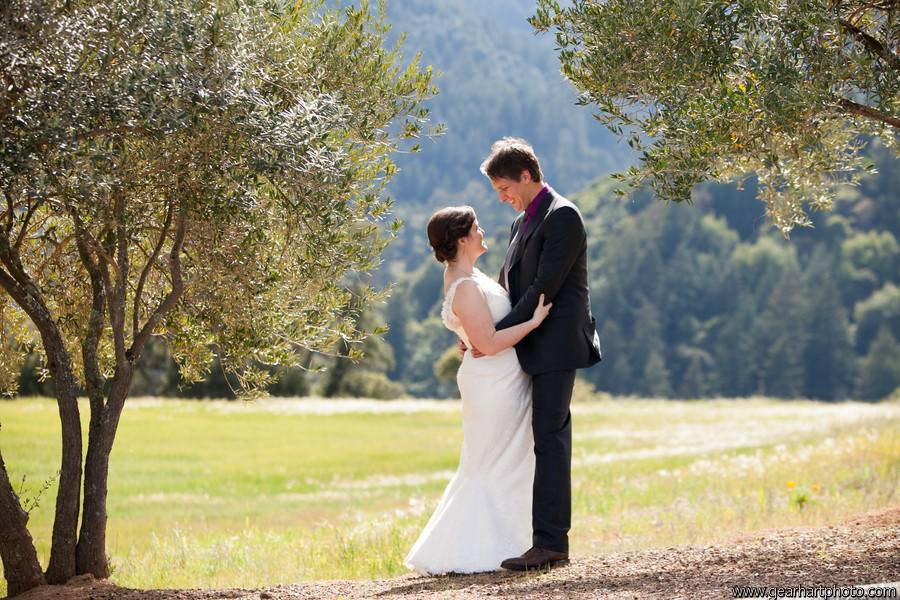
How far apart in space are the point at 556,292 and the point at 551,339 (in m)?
0.40

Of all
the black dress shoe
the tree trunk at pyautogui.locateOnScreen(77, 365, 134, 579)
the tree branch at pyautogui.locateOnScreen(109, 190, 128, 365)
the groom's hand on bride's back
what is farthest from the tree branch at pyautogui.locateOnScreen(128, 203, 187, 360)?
the black dress shoe

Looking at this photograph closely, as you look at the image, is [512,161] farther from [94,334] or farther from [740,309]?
[740,309]

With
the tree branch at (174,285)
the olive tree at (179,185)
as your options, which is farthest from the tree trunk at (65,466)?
the tree branch at (174,285)

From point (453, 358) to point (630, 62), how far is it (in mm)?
88119

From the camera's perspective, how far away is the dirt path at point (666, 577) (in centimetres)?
685

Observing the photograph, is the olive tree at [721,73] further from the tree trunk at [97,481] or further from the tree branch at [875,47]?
the tree trunk at [97,481]

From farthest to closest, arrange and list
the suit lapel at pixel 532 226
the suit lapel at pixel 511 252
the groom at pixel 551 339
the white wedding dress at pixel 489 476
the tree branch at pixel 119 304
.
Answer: the suit lapel at pixel 511 252 < the white wedding dress at pixel 489 476 < the suit lapel at pixel 532 226 < the groom at pixel 551 339 < the tree branch at pixel 119 304

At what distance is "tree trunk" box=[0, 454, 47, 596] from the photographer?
26.0 feet

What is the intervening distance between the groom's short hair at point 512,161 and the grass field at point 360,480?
4.47 m

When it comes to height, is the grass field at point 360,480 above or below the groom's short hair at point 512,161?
below

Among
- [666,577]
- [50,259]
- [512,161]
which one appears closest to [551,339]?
[512,161]

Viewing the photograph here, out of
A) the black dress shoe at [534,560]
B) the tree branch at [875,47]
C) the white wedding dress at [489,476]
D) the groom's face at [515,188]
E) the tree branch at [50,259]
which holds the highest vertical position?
the tree branch at [875,47]

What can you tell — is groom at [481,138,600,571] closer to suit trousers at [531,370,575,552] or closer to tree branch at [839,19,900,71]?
suit trousers at [531,370,575,552]

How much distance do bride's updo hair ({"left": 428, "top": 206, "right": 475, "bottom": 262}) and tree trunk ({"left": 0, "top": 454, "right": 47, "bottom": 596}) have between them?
399cm
